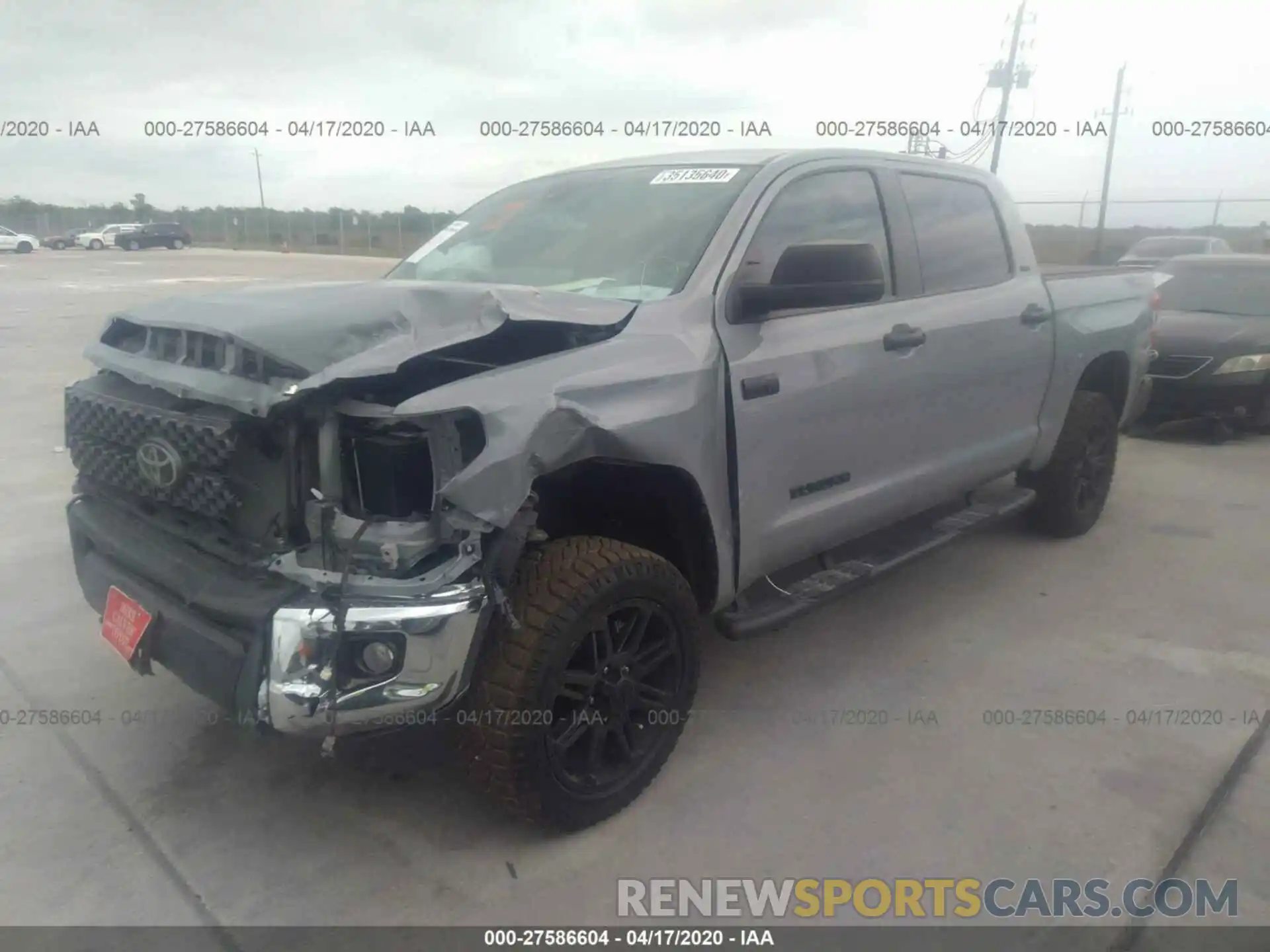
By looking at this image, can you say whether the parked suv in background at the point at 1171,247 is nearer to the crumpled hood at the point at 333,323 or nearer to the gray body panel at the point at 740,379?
the gray body panel at the point at 740,379

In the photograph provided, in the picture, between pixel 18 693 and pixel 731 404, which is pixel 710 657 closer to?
pixel 731 404

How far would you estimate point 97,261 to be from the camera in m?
34.0

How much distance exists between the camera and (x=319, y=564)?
2.37m

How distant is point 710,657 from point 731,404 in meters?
1.33

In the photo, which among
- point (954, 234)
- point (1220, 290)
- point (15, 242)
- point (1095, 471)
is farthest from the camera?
point (15, 242)

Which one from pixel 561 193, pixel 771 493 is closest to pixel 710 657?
pixel 771 493

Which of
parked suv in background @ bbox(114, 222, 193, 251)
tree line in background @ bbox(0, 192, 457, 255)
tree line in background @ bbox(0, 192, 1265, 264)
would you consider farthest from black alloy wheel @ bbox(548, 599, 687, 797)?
parked suv in background @ bbox(114, 222, 193, 251)

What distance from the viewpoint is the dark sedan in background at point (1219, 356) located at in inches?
305

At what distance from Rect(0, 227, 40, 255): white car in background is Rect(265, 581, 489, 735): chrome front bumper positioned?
47132 millimetres

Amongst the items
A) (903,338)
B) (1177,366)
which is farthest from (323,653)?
(1177,366)

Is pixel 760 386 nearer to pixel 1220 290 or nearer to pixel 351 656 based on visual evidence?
pixel 351 656

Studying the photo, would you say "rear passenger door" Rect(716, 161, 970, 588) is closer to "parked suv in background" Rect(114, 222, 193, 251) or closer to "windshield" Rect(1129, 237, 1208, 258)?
"windshield" Rect(1129, 237, 1208, 258)

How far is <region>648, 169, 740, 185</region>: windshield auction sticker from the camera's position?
11.1 feet

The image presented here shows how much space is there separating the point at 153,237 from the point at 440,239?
48179 millimetres
